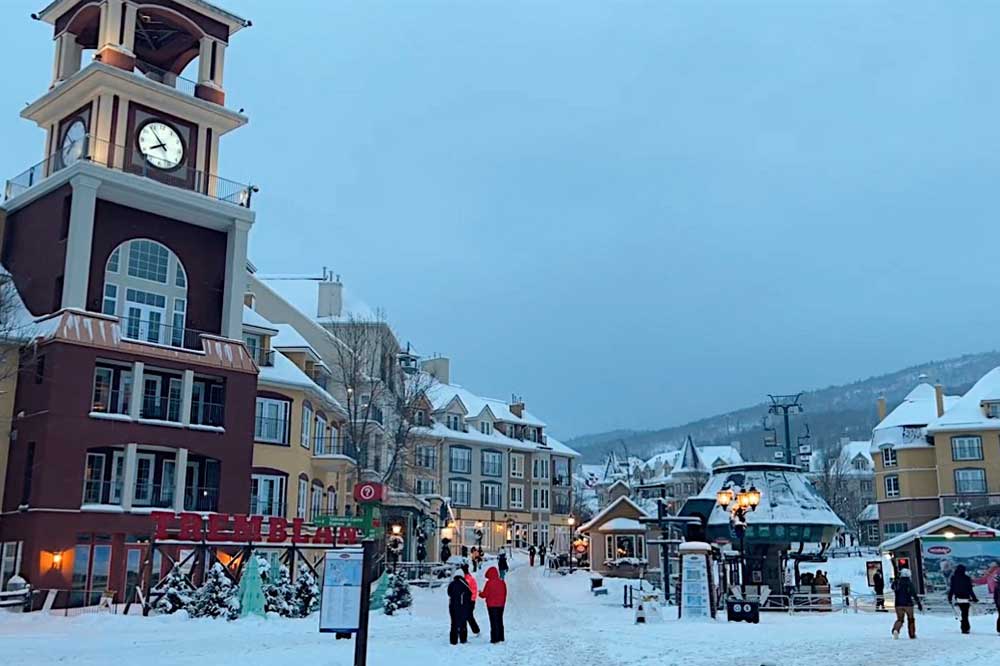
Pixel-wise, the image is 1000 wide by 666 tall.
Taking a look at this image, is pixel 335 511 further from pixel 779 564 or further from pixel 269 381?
pixel 779 564

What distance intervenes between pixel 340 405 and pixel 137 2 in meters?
21.4

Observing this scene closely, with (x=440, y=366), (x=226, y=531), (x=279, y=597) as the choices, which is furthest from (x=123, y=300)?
(x=440, y=366)

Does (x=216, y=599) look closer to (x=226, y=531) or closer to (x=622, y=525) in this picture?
(x=226, y=531)

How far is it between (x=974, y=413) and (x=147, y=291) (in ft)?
187

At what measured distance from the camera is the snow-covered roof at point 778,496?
35.5 metres

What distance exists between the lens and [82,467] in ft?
111

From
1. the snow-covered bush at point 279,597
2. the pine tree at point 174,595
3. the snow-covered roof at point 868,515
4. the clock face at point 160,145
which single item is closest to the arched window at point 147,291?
the clock face at point 160,145

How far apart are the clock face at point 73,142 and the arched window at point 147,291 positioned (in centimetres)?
401

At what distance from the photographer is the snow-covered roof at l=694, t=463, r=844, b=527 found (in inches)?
1398

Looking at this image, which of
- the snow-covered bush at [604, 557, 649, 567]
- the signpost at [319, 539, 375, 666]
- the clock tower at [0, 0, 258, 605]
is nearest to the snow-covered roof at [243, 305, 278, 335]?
the clock tower at [0, 0, 258, 605]

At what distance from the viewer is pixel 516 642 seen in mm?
21891

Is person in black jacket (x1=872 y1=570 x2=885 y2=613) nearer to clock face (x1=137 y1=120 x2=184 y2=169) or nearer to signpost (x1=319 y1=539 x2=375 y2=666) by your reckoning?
signpost (x1=319 y1=539 x2=375 y2=666)

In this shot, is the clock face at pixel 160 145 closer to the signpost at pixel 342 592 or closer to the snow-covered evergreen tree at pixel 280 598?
the snow-covered evergreen tree at pixel 280 598

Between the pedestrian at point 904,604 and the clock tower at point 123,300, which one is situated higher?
the clock tower at point 123,300
